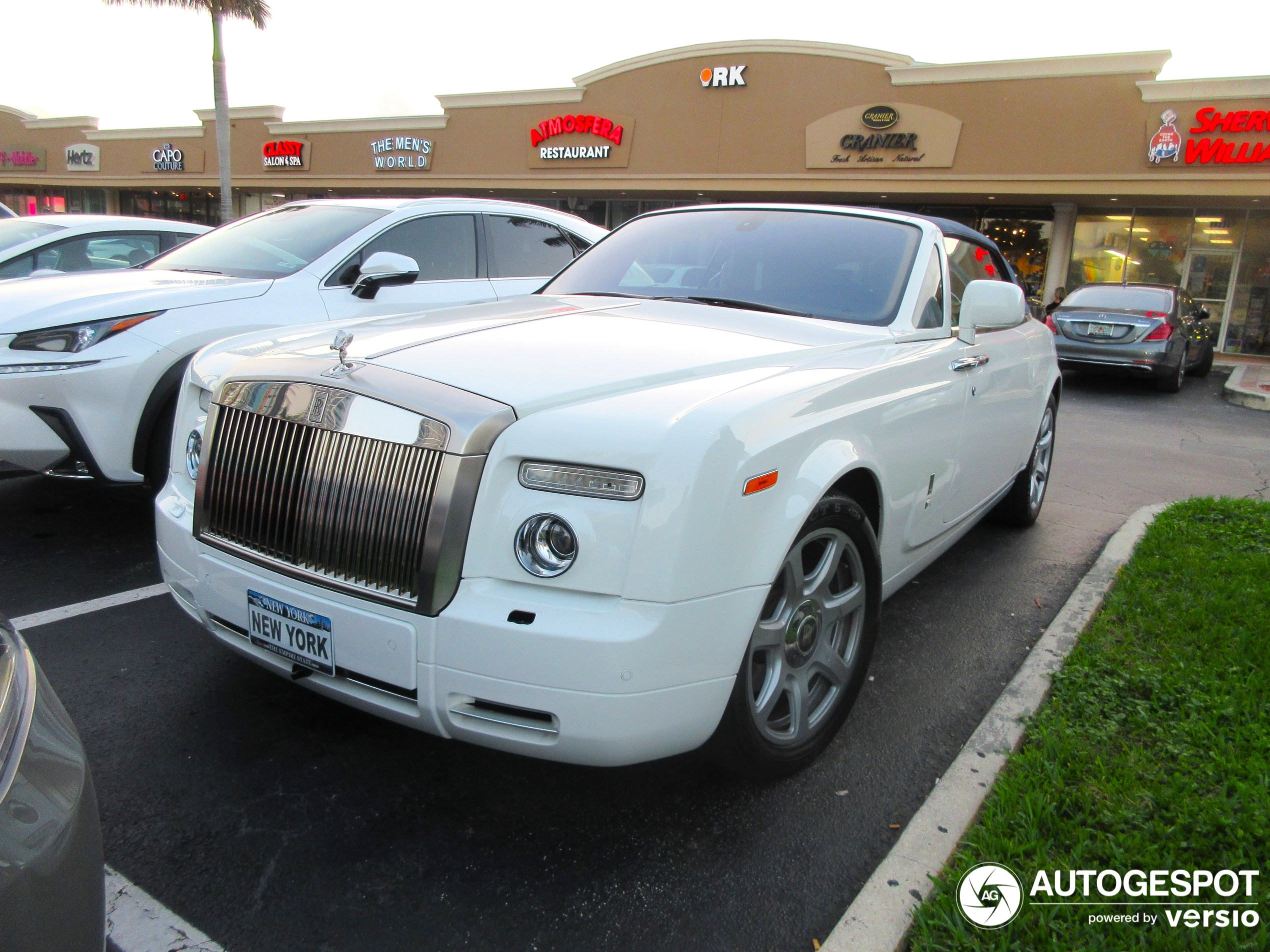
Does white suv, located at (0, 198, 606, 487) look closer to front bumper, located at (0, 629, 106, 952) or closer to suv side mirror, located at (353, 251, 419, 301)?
suv side mirror, located at (353, 251, 419, 301)

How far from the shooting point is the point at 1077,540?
541 centimetres

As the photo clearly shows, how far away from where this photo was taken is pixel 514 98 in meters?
26.8

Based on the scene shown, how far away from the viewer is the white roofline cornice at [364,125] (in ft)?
92.8

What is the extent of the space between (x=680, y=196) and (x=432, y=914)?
85.0 feet

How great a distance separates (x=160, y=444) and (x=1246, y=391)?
→ 13.8m

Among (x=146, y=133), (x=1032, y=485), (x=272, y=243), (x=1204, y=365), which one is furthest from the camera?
(x=146, y=133)

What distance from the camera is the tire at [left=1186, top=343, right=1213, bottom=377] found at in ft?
51.1

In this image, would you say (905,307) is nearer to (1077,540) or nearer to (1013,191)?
(1077,540)

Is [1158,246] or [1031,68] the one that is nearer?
[1031,68]

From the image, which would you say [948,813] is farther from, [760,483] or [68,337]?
[68,337]

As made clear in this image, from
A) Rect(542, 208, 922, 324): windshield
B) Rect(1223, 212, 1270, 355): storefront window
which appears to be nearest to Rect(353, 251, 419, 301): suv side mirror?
Rect(542, 208, 922, 324): windshield

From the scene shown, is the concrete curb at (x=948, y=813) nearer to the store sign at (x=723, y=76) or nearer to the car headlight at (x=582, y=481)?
the car headlight at (x=582, y=481)

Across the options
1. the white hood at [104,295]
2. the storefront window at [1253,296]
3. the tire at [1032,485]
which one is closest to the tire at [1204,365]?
the storefront window at [1253,296]

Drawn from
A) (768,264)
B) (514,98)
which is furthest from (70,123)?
(768,264)
